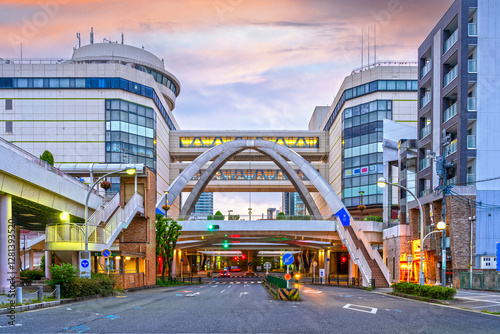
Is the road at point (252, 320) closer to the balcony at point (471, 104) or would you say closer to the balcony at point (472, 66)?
the balcony at point (471, 104)

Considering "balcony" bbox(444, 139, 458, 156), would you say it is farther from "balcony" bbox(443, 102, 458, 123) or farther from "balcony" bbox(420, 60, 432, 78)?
"balcony" bbox(420, 60, 432, 78)

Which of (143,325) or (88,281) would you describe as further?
(88,281)

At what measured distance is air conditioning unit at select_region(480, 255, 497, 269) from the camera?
43156 millimetres

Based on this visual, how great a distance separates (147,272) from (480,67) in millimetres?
31401

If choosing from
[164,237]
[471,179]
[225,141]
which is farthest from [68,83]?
[471,179]

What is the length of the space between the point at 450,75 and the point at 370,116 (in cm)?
3721

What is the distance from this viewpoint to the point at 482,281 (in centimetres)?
3650

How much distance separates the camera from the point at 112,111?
275 feet

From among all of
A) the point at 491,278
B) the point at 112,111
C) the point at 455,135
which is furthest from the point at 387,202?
the point at 112,111

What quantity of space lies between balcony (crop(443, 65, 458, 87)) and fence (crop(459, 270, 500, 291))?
A: 1666cm

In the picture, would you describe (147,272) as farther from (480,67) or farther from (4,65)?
(4,65)

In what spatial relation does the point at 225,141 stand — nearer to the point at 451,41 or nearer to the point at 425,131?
the point at 425,131

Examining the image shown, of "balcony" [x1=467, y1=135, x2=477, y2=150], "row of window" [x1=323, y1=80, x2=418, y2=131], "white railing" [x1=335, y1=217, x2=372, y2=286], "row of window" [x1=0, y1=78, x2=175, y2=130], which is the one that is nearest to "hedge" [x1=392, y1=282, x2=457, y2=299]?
"white railing" [x1=335, y1=217, x2=372, y2=286]

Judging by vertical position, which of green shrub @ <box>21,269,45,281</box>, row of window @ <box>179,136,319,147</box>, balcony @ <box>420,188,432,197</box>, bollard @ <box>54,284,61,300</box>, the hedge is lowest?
green shrub @ <box>21,269,45,281</box>
